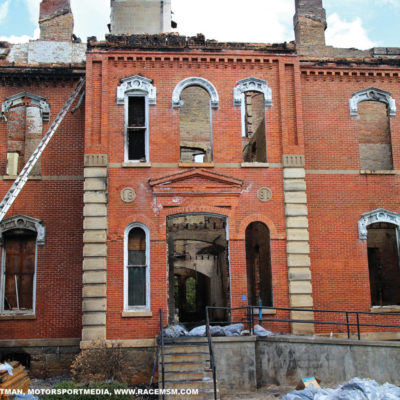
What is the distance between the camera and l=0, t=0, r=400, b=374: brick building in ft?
47.2

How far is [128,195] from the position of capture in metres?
14.7

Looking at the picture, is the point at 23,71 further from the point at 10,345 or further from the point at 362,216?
the point at 362,216

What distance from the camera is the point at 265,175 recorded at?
49.8 ft

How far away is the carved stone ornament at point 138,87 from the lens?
1530 centimetres

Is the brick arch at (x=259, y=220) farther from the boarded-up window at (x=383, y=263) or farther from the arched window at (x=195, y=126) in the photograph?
the arched window at (x=195, y=126)

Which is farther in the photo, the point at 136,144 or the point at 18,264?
the point at 18,264

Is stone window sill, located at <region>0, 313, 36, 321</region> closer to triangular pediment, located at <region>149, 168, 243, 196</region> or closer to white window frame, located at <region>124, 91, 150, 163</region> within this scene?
triangular pediment, located at <region>149, 168, 243, 196</region>

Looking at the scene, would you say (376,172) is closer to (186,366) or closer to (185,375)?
(186,366)

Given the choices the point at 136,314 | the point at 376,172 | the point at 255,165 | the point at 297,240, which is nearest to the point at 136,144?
the point at 255,165

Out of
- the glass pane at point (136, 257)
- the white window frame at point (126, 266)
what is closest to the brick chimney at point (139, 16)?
the white window frame at point (126, 266)

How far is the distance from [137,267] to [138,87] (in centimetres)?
540

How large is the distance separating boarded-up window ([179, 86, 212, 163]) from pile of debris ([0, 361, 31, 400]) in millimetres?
15053

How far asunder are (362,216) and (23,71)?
1195 cm

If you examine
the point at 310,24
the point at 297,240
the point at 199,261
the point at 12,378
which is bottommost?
the point at 12,378
